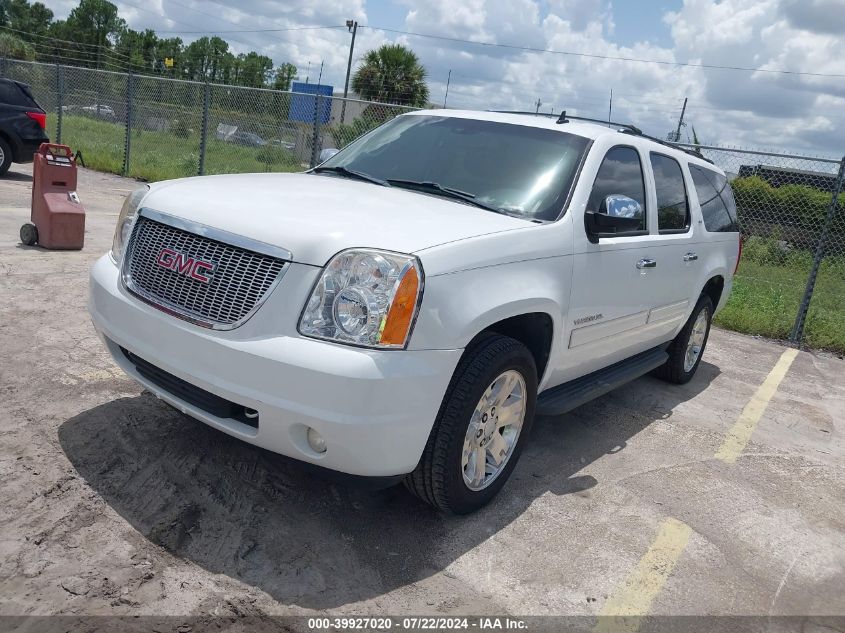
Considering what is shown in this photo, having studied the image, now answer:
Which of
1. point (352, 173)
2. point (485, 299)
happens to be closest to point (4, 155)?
point (352, 173)

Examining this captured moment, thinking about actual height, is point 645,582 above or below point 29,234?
below

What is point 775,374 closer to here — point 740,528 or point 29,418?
point 740,528

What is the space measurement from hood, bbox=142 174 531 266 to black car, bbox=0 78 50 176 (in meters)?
10.5

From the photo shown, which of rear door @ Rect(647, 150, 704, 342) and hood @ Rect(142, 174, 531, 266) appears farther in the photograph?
rear door @ Rect(647, 150, 704, 342)

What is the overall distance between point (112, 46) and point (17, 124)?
90.0 metres

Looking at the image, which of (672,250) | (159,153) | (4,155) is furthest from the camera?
(159,153)

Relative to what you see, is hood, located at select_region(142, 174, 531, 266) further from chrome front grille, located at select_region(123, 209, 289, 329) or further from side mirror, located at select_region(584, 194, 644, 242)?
side mirror, located at select_region(584, 194, 644, 242)

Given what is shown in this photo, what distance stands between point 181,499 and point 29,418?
1.14 metres

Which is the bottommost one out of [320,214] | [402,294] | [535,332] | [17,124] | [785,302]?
[785,302]

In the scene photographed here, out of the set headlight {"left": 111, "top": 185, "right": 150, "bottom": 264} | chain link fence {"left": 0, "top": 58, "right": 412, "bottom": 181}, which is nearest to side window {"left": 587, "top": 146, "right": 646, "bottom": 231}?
headlight {"left": 111, "top": 185, "right": 150, "bottom": 264}

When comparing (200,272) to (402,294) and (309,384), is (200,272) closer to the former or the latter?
(309,384)

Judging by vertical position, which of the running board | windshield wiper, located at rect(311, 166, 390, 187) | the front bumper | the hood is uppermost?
windshield wiper, located at rect(311, 166, 390, 187)

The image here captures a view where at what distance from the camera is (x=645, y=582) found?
3.34 meters

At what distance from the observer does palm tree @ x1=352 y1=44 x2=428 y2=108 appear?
83.4ft
